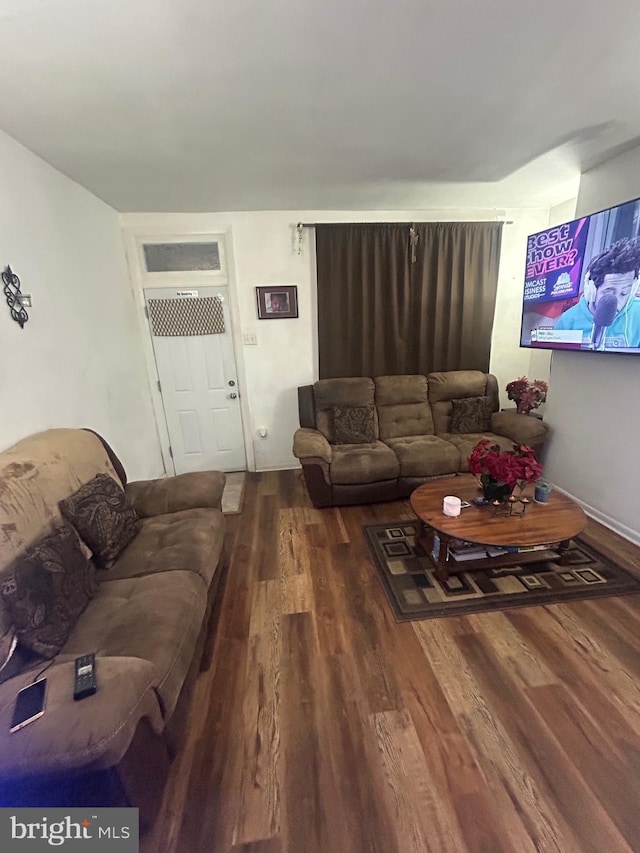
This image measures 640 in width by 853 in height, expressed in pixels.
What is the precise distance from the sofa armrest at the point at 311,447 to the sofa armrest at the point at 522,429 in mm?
1619

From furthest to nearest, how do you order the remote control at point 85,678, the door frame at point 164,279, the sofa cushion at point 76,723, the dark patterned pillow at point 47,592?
1. the door frame at point 164,279
2. the dark patterned pillow at point 47,592
3. the remote control at point 85,678
4. the sofa cushion at point 76,723

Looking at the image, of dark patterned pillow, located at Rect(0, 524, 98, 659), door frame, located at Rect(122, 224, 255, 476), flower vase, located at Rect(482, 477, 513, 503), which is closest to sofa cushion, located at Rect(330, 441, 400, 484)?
flower vase, located at Rect(482, 477, 513, 503)

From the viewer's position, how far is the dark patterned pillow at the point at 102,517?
170 centimetres

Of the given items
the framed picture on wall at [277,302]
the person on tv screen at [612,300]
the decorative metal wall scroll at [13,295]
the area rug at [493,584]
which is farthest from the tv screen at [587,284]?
the decorative metal wall scroll at [13,295]

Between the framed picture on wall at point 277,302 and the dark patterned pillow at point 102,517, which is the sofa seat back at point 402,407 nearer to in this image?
the framed picture on wall at point 277,302

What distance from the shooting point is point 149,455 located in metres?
3.38

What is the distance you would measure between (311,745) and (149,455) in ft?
8.87

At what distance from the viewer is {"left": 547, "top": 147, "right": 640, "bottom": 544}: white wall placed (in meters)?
2.45

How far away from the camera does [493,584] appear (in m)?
2.11

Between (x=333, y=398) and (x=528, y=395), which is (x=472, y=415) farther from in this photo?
(x=333, y=398)

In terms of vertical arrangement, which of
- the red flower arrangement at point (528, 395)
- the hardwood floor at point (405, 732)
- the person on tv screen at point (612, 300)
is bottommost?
the hardwood floor at point (405, 732)

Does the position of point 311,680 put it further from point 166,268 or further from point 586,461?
point 166,268

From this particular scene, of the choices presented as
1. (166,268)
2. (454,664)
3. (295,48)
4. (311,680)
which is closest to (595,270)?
(295,48)

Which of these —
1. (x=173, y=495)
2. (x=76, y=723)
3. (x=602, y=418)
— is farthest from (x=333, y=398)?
(x=76, y=723)
